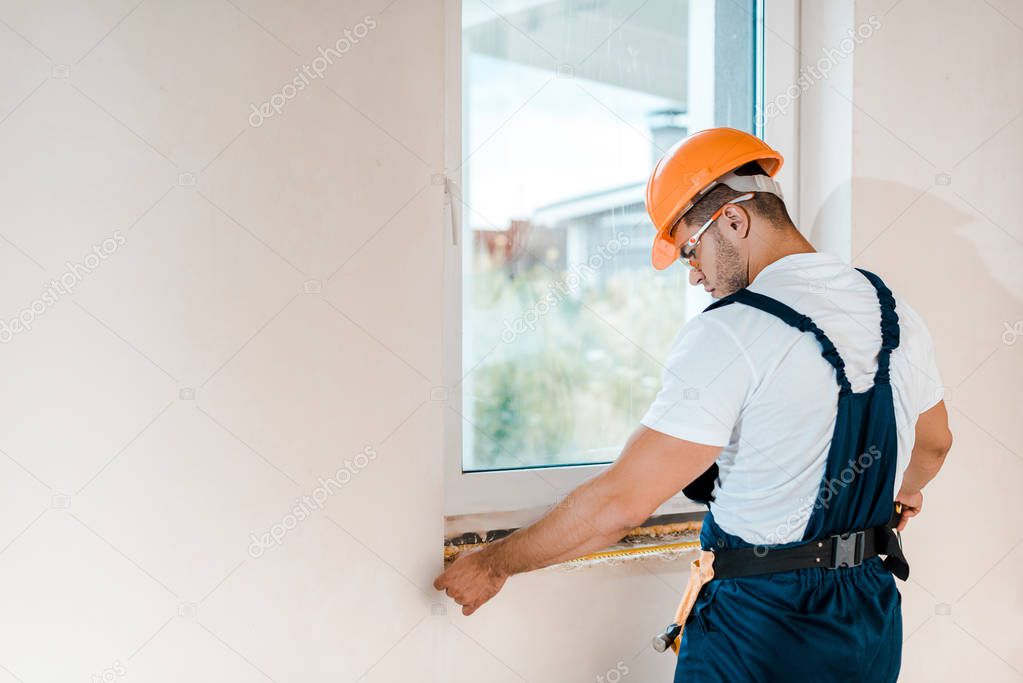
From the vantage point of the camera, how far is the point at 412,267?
1360 mm

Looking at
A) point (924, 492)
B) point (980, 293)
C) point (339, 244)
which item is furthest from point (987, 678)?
point (339, 244)

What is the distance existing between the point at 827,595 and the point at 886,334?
1.33 feet

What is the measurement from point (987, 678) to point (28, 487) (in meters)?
2.13

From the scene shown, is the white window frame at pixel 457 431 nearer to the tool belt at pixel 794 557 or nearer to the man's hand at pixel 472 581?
the man's hand at pixel 472 581

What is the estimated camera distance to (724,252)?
4.25 ft

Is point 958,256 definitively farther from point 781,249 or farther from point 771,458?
point 771,458

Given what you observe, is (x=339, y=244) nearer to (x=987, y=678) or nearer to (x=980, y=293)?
(x=980, y=293)

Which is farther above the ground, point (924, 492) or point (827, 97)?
point (827, 97)

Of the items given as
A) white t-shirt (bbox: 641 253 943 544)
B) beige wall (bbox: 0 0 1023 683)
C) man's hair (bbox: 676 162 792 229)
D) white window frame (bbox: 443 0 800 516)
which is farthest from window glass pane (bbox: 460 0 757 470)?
white t-shirt (bbox: 641 253 943 544)

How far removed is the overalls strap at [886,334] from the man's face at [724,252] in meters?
0.21

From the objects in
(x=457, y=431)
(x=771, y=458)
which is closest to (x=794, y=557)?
(x=771, y=458)

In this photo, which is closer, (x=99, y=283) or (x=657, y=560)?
(x=99, y=283)

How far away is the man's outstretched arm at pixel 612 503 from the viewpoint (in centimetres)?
111

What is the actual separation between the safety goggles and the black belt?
491 millimetres
